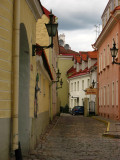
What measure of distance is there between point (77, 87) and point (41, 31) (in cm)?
3002

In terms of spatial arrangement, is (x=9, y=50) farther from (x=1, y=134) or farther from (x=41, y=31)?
(x=41, y=31)

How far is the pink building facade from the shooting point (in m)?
26.4

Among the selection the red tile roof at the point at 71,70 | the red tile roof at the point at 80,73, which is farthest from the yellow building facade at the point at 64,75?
the red tile roof at the point at 80,73

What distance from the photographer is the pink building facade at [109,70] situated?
26.4 meters

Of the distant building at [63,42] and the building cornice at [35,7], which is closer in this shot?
the building cornice at [35,7]

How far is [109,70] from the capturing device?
3089 centimetres

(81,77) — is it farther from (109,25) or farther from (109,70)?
(109,25)

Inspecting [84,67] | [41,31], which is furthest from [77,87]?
[41,31]

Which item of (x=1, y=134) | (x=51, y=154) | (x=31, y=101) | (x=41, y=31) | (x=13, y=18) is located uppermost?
(x=41, y=31)

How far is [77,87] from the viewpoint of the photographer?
5631cm

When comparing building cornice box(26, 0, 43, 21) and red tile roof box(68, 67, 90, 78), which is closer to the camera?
building cornice box(26, 0, 43, 21)

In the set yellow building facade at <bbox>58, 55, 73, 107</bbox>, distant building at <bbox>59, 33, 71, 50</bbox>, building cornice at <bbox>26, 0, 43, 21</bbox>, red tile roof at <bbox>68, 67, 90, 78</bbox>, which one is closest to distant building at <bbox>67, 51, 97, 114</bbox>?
red tile roof at <bbox>68, 67, 90, 78</bbox>

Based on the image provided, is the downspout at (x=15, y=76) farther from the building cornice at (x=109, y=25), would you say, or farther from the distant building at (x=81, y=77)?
the distant building at (x=81, y=77)

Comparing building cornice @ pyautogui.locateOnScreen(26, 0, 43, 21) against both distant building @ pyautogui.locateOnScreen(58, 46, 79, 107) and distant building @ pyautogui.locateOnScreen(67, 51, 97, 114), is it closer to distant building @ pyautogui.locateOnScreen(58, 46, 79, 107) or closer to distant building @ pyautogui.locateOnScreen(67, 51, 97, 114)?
distant building @ pyautogui.locateOnScreen(67, 51, 97, 114)
